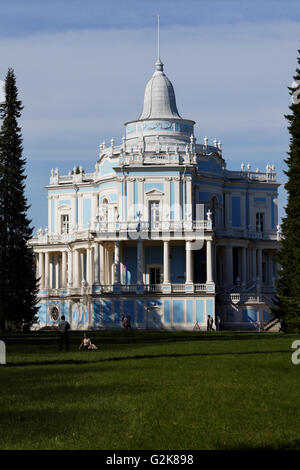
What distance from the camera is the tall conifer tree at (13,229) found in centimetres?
5547

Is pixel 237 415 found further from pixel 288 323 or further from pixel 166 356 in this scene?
pixel 288 323

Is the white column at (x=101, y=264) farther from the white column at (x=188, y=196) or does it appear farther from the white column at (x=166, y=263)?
the white column at (x=188, y=196)

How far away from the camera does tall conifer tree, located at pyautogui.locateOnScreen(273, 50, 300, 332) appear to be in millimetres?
45250

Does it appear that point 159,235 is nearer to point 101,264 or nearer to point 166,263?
point 166,263

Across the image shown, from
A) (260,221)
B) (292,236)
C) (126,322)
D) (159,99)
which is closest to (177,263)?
(126,322)

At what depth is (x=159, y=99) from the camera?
235 feet

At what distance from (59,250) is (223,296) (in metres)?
17.4

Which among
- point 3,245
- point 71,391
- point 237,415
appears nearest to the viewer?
point 237,415

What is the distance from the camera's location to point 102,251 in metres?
64.9

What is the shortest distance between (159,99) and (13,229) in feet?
66.7

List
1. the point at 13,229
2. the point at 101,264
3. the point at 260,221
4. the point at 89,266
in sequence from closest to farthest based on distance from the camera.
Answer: the point at 13,229
the point at 101,264
the point at 89,266
the point at 260,221

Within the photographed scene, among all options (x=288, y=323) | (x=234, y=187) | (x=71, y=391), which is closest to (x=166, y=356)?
(x=71, y=391)

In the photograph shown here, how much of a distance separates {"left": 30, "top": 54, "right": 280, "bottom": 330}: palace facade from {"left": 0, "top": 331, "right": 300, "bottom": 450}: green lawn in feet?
106

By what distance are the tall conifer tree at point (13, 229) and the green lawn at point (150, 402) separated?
2732 centimetres
